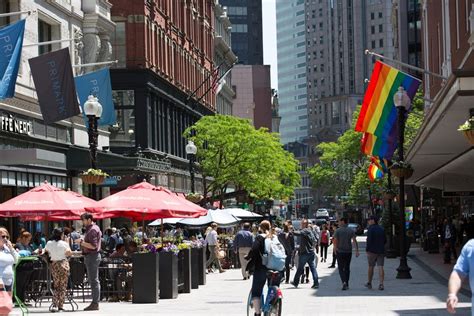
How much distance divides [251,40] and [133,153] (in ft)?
455

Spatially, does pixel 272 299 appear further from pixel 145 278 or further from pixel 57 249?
pixel 145 278

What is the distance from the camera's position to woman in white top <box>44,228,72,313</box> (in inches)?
883

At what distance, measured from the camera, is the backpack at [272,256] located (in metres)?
17.6

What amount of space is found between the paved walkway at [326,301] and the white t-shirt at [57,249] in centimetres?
123

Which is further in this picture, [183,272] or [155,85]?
[155,85]

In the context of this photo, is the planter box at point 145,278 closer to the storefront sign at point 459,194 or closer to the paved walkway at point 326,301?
the paved walkway at point 326,301

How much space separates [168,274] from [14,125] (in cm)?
1260

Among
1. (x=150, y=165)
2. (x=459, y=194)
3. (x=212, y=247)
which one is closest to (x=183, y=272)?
(x=212, y=247)

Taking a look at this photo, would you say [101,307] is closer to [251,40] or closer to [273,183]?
[273,183]

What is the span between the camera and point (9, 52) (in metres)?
26.3

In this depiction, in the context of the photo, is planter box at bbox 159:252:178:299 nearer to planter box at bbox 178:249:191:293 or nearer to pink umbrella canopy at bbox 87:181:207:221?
pink umbrella canopy at bbox 87:181:207:221

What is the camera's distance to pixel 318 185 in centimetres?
13450

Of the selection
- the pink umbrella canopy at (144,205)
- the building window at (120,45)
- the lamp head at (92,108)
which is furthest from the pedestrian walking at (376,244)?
the building window at (120,45)

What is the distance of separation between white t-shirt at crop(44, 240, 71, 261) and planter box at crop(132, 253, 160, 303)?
2.37 metres
